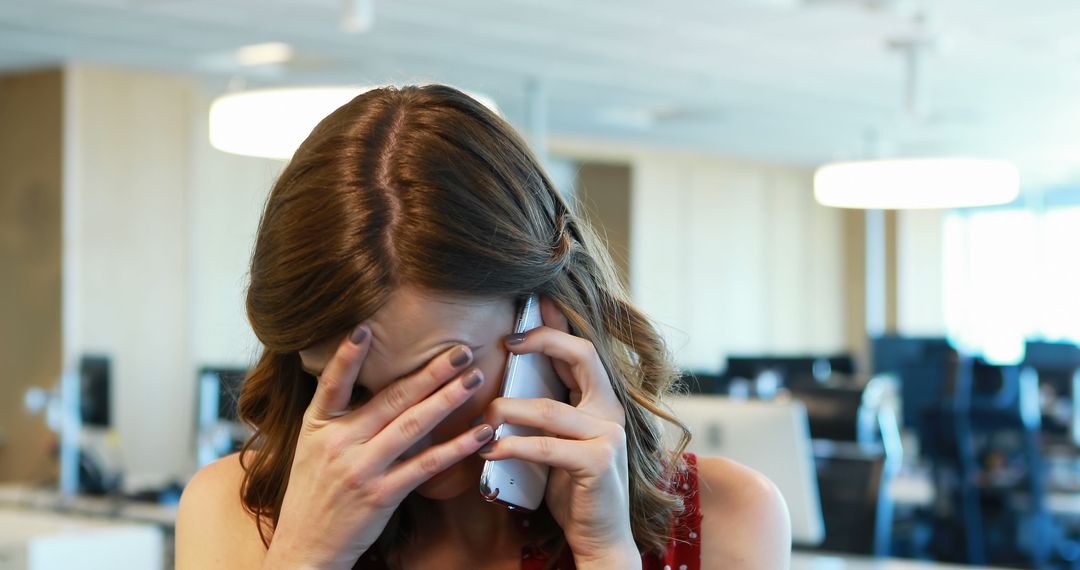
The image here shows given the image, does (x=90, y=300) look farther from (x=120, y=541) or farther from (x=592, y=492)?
(x=592, y=492)

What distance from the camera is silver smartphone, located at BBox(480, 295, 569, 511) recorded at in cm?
111

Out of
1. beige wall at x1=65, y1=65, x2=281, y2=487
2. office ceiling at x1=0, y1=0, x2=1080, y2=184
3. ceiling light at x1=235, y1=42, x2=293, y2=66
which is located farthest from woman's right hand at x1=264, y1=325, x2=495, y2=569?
beige wall at x1=65, y1=65, x2=281, y2=487

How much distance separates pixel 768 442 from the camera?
3.42m

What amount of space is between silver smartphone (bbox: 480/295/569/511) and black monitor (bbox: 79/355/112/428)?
4.63 m

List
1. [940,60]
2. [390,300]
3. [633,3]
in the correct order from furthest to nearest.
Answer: [940,60]
[633,3]
[390,300]

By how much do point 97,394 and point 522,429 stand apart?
475 cm

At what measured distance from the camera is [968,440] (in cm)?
645

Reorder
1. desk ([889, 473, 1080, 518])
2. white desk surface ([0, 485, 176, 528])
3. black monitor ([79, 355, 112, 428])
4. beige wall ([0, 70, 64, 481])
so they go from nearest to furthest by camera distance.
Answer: white desk surface ([0, 485, 176, 528]) < black monitor ([79, 355, 112, 428]) < desk ([889, 473, 1080, 518]) < beige wall ([0, 70, 64, 481])

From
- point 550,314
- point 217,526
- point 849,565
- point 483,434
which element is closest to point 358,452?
point 483,434

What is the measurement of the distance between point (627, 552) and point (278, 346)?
15.2 inches

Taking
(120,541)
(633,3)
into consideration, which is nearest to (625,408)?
(120,541)

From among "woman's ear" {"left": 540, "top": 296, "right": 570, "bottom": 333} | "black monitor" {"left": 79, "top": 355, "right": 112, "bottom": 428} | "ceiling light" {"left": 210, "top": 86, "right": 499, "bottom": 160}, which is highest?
"ceiling light" {"left": 210, "top": 86, "right": 499, "bottom": 160}

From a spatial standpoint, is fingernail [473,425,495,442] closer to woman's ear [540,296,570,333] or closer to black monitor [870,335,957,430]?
woman's ear [540,296,570,333]

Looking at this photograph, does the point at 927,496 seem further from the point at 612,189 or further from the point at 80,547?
the point at 612,189
